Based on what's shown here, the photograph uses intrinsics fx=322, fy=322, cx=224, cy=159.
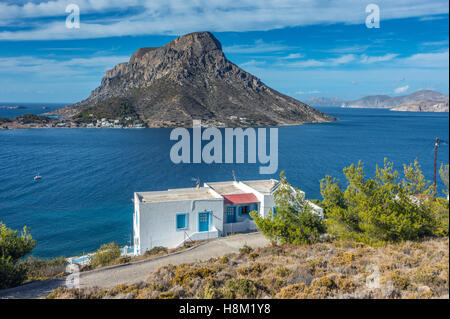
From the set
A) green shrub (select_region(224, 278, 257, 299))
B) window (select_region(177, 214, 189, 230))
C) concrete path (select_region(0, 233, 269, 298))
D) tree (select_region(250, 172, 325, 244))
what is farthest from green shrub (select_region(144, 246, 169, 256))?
green shrub (select_region(224, 278, 257, 299))

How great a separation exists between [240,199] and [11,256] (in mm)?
13623

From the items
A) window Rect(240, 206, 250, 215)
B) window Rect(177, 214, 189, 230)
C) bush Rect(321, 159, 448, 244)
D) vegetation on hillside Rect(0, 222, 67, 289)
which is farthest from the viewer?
window Rect(240, 206, 250, 215)

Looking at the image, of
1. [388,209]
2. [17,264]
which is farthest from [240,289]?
[17,264]

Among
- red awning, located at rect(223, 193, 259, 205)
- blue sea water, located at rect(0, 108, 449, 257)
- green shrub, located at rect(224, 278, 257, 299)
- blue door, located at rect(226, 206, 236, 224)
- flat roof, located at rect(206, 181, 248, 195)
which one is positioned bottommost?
blue sea water, located at rect(0, 108, 449, 257)

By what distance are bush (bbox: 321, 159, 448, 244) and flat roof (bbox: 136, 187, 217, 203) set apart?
34.1 ft

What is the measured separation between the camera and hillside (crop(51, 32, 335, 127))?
126938 millimetres

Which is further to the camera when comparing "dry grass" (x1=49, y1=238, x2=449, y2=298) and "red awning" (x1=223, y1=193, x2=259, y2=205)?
"red awning" (x1=223, y1=193, x2=259, y2=205)

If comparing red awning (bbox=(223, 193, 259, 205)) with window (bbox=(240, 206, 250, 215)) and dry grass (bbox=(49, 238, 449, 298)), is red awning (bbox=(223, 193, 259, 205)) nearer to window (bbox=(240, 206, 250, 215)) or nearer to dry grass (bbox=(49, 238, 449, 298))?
window (bbox=(240, 206, 250, 215))

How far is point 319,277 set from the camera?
9805 mm

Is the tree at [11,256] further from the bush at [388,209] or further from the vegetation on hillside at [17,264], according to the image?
the bush at [388,209]

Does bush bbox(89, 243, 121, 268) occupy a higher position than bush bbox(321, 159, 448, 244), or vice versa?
bush bbox(321, 159, 448, 244)

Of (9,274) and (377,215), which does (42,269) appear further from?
(377,215)

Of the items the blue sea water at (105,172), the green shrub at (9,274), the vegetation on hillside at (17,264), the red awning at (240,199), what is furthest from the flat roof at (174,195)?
the green shrub at (9,274)
